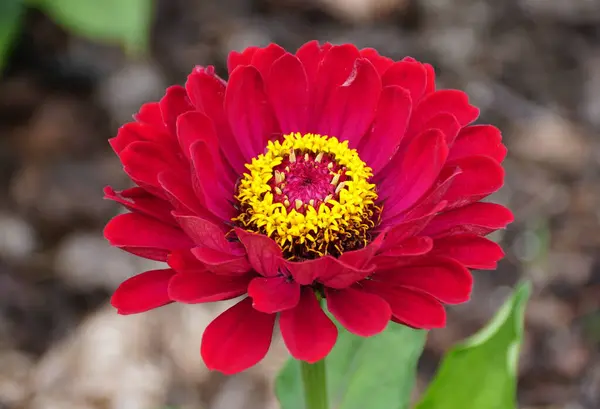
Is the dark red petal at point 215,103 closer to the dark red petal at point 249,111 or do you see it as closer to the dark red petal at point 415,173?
the dark red petal at point 249,111

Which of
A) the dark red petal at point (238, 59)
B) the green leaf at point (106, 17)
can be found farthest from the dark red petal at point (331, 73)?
the green leaf at point (106, 17)

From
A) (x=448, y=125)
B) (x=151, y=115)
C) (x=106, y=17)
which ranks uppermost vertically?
(x=106, y=17)

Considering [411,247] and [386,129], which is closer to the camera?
[411,247]

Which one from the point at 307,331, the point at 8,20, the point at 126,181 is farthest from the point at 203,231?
the point at 8,20

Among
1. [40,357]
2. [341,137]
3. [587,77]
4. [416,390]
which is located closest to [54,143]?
[40,357]

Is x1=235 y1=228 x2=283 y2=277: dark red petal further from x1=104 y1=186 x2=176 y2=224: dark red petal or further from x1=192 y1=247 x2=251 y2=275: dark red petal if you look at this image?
x1=104 y1=186 x2=176 y2=224: dark red petal

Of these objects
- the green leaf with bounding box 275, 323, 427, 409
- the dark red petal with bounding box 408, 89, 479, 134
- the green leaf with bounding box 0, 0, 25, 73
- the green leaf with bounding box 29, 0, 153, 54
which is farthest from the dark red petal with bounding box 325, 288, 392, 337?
the green leaf with bounding box 0, 0, 25, 73

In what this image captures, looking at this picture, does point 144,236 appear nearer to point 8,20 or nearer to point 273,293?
point 273,293
